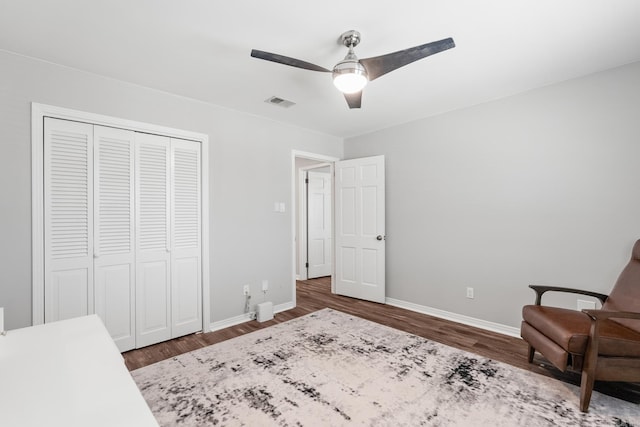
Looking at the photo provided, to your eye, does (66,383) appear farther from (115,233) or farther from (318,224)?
(318,224)

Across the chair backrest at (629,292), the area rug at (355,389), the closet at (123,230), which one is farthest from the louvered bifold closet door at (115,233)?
the chair backrest at (629,292)

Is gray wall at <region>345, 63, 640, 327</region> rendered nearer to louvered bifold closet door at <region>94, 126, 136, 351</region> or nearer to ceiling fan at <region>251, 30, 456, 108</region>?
ceiling fan at <region>251, 30, 456, 108</region>

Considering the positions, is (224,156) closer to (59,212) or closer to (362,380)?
(59,212)

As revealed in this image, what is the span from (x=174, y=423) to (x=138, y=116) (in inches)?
100.0

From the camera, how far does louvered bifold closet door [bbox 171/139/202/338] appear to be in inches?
121

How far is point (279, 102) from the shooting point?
3.27 metres

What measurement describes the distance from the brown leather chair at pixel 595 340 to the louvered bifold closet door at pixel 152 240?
326 cm

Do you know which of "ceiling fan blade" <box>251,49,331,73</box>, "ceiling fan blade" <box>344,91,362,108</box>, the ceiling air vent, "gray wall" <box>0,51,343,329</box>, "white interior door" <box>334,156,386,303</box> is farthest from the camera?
"white interior door" <box>334,156,386,303</box>

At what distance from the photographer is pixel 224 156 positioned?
3.39 metres

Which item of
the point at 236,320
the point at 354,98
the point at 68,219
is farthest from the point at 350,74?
the point at 236,320

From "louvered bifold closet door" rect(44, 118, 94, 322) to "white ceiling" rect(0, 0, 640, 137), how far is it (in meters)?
0.61

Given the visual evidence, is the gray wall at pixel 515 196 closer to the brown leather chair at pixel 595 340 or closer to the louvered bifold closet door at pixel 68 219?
the brown leather chair at pixel 595 340

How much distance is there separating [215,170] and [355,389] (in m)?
2.53

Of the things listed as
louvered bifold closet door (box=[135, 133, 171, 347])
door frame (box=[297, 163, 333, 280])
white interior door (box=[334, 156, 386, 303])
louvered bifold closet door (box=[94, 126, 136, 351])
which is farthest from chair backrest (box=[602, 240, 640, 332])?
door frame (box=[297, 163, 333, 280])
